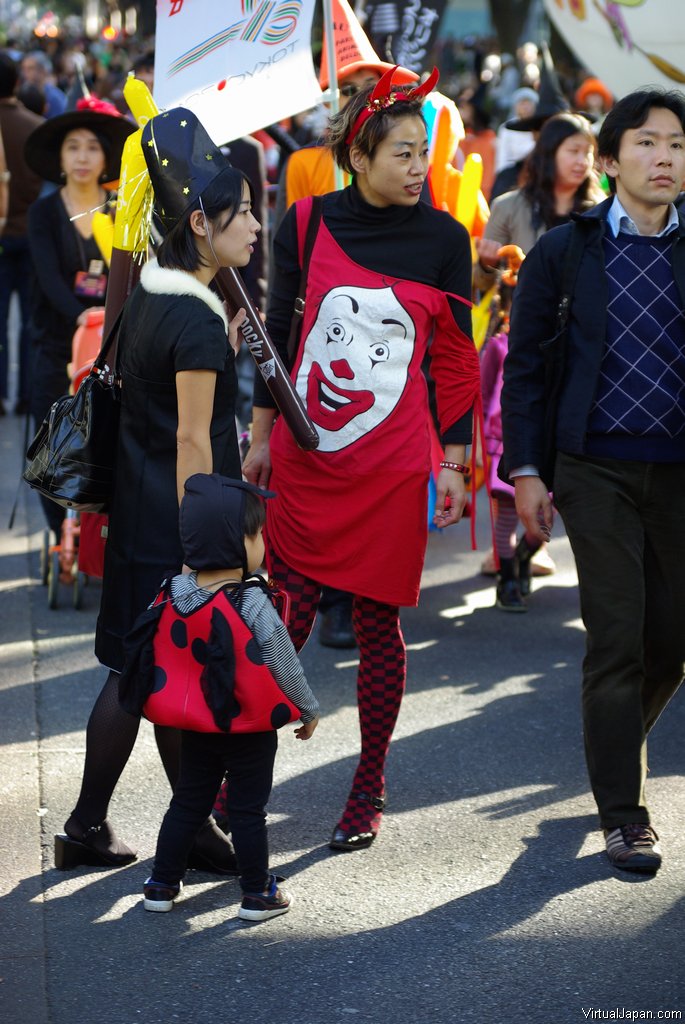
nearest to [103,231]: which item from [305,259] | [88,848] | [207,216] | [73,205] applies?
[73,205]

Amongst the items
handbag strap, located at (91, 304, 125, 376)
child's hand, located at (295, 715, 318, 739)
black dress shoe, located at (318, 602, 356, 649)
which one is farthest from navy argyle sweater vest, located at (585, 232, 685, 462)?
black dress shoe, located at (318, 602, 356, 649)

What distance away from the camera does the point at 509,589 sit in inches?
272

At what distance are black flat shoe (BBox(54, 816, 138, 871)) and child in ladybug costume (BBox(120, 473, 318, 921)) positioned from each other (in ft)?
1.26

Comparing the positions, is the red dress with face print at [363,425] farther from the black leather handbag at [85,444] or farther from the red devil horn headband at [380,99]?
the black leather handbag at [85,444]

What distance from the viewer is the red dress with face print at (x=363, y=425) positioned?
423 cm

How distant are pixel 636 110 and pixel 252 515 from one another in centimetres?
161

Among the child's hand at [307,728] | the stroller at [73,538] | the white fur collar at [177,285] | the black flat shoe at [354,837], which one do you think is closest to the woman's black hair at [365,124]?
the white fur collar at [177,285]

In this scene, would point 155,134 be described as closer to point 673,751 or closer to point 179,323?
point 179,323

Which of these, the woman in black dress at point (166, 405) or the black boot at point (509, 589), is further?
the black boot at point (509, 589)

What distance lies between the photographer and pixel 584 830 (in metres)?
4.50

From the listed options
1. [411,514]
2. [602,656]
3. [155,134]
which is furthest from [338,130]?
[602,656]

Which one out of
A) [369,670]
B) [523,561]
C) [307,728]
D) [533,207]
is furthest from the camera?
[523,561]

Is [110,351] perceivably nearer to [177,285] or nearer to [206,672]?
[177,285]

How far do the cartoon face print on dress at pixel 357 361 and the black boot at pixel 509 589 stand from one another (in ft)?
9.19
